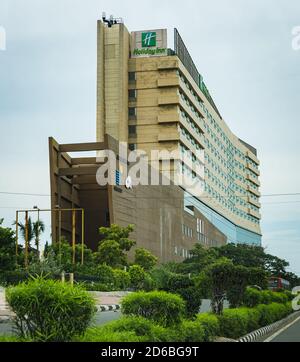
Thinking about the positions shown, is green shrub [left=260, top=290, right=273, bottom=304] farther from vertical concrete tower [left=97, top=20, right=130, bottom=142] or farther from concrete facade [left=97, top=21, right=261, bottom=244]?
vertical concrete tower [left=97, top=20, right=130, bottom=142]

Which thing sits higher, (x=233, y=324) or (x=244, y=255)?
(x=244, y=255)

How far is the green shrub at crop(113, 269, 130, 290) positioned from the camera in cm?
3633

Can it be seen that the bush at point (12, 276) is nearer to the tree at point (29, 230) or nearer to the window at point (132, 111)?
the tree at point (29, 230)

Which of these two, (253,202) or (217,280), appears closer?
(217,280)

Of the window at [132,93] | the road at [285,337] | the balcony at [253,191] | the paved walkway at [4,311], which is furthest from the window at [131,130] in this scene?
the road at [285,337]

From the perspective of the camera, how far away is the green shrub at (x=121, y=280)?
119 ft

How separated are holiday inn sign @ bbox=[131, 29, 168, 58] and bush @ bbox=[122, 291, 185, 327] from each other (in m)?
58.8

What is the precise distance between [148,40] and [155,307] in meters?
60.9

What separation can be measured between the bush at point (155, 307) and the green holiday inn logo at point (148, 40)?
6018cm

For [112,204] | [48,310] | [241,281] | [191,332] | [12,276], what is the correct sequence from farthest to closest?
[112,204]
[12,276]
[241,281]
[191,332]
[48,310]

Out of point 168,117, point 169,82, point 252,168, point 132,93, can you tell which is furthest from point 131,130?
point 252,168

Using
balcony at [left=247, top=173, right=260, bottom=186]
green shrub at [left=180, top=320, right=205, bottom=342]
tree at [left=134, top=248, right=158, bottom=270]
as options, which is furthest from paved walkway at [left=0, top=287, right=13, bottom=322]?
balcony at [left=247, top=173, right=260, bottom=186]

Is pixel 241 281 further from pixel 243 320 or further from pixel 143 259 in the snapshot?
pixel 143 259

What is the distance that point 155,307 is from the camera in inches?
387
